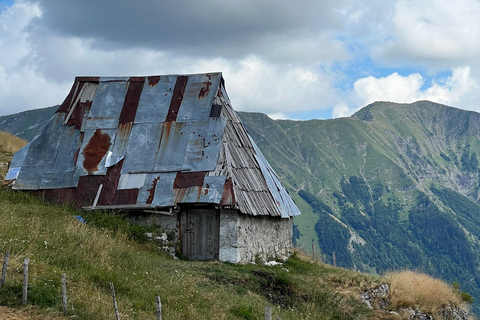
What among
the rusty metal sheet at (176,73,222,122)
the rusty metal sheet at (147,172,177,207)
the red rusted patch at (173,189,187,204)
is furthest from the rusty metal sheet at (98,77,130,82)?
the red rusted patch at (173,189,187,204)

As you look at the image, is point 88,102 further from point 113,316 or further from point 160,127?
point 113,316

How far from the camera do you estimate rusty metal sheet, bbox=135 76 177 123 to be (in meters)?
23.2

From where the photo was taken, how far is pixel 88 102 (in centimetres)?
2423

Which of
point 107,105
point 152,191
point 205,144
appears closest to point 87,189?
point 152,191

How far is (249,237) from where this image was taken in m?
20.8

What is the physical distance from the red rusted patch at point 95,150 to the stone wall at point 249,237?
5.69 m

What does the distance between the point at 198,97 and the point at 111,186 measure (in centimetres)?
489

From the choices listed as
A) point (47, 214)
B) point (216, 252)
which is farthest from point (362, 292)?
point (47, 214)

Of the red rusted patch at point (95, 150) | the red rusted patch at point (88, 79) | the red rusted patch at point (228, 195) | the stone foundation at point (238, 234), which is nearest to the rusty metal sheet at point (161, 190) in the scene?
the stone foundation at point (238, 234)

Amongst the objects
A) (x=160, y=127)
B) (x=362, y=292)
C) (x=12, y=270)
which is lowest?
(x=362, y=292)

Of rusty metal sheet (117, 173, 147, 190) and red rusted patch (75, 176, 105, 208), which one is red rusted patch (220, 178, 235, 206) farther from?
red rusted patch (75, 176, 105, 208)

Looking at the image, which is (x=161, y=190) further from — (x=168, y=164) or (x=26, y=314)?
(x=26, y=314)

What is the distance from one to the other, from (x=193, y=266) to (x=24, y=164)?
32.6 feet

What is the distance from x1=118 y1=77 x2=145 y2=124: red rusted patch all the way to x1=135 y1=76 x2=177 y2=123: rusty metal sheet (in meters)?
0.17
